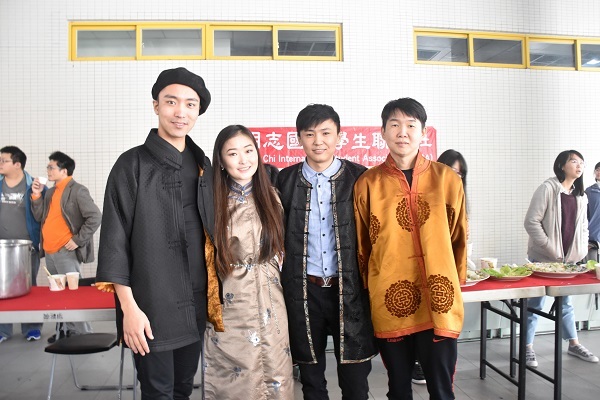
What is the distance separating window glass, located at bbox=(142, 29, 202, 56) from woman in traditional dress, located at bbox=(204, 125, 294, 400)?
11.7 feet

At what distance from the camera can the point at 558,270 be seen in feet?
9.61

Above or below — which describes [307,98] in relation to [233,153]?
above

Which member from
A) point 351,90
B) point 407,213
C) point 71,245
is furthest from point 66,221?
point 407,213

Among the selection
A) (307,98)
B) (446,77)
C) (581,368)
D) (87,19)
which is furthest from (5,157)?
(581,368)

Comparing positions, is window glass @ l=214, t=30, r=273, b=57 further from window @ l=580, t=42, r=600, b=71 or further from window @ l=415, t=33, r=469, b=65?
window @ l=580, t=42, r=600, b=71

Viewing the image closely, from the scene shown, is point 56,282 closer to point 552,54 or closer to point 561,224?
point 561,224

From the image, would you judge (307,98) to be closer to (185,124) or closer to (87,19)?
(87,19)

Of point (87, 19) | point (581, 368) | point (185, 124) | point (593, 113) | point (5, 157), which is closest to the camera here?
point (185, 124)

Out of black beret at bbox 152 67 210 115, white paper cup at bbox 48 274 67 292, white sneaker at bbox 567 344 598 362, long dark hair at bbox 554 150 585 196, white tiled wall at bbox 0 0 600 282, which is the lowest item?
white sneaker at bbox 567 344 598 362

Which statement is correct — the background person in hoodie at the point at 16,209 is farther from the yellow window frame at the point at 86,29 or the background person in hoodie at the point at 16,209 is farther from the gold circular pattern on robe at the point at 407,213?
the gold circular pattern on robe at the point at 407,213

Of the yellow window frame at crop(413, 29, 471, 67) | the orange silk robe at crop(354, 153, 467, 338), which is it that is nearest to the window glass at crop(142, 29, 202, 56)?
the yellow window frame at crop(413, 29, 471, 67)

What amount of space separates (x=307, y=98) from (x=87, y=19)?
262 cm

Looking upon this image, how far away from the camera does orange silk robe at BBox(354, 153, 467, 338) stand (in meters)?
1.90

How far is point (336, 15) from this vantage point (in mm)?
5168
